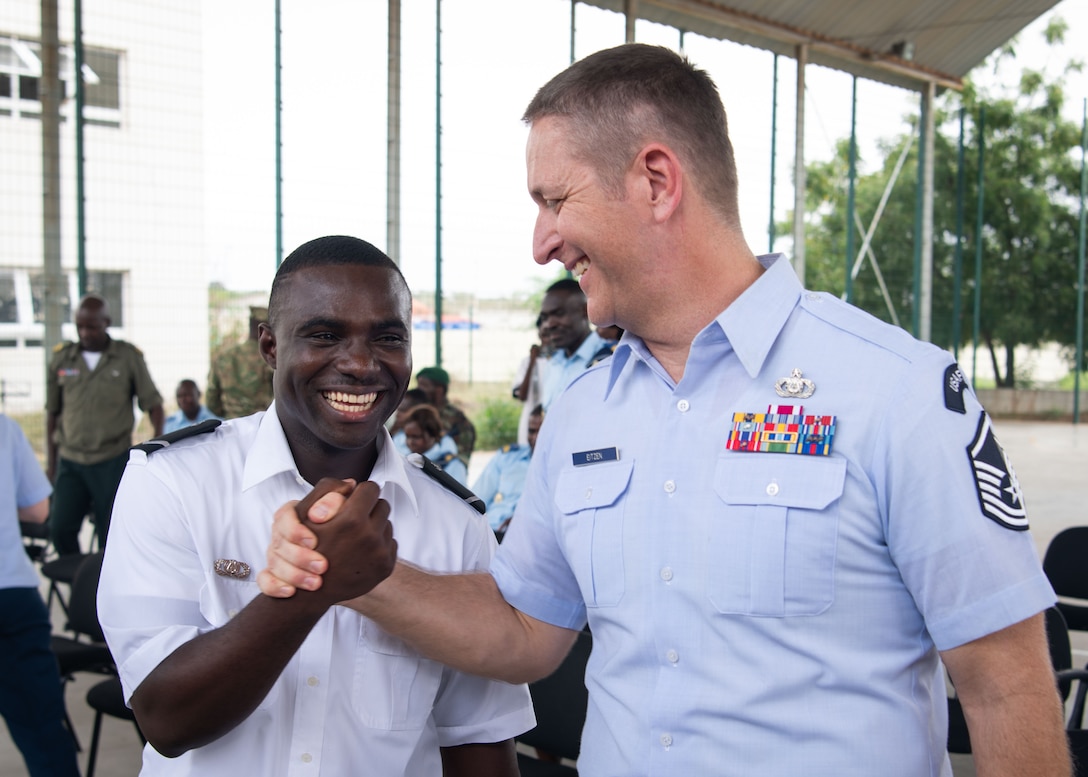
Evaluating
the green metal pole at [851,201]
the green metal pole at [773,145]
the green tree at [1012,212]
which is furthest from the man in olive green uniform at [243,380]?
the green tree at [1012,212]

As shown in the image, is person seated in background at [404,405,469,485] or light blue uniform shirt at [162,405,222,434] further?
light blue uniform shirt at [162,405,222,434]

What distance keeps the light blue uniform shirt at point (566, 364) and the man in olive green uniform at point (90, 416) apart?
329 cm

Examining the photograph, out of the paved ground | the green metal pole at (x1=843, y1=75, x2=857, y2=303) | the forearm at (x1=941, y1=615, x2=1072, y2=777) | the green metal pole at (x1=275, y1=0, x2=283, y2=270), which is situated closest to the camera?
the forearm at (x1=941, y1=615, x2=1072, y2=777)

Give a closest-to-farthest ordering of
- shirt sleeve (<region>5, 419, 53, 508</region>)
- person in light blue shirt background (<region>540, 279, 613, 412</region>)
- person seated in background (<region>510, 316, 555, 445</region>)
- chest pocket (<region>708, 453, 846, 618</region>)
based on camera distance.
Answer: chest pocket (<region>708, 453, 846, 618</region>), shirt sleeve (<region>5, 419, 53, 508</region>), person in light blue shirt background (<region>540, 279, 613, 412</region>), person seated in background (<region>510, 316, 555, 445</region>)

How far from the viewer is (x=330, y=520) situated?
1299mm

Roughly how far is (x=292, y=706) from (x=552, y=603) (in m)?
0.47

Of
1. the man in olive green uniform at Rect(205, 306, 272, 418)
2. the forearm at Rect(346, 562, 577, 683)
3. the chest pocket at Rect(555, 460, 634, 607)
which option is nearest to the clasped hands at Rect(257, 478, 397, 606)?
the forearm at Rect(346, 562, 577, 683)

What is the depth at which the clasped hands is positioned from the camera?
129cm

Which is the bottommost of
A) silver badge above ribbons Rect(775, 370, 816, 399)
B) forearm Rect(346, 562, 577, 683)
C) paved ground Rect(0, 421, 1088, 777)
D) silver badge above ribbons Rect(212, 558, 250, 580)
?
paved ground Rect(0, 421, 1088, 777)

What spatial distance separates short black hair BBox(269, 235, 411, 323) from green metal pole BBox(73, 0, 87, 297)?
21.8 ft

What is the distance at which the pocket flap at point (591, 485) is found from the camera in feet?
5.20

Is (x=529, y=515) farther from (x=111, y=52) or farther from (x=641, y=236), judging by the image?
(x=111, y=52)

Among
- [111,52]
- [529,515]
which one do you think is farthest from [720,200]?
[111,52]

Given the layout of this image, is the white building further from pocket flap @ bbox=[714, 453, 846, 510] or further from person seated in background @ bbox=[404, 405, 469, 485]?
pocket flap @ bbox=[714, 453, 846, 510]
